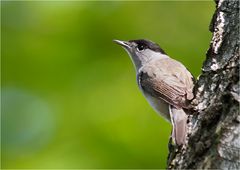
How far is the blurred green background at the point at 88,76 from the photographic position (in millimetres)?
5227

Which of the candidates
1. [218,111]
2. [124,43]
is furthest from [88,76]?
[218,111]

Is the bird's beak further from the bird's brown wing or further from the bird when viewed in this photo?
the bird's brown wing

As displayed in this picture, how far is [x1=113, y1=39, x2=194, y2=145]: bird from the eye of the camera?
4.84 metres

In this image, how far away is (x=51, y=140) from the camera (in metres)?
5.44

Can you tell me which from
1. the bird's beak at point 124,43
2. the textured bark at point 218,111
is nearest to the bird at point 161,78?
the bird's beak at point 124,43

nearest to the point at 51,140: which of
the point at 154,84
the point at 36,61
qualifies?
the point at 36,61

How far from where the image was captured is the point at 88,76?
5465 mm

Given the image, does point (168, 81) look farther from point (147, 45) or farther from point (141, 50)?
point (141, 50)

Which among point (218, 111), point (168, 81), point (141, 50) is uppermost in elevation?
point (141, 50)

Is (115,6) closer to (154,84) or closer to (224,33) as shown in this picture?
(154,84)

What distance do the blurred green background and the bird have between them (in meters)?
0.14

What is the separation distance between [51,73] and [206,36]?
5.50 feet

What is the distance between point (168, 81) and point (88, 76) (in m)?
0.79

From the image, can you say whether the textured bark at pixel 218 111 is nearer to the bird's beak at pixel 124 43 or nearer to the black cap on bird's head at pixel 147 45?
the bird's beak at pixel 124 43
